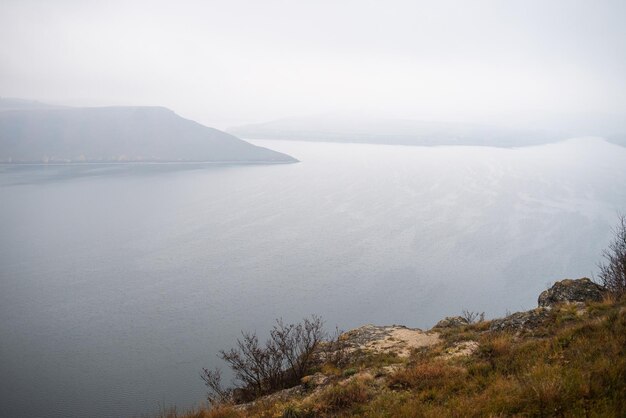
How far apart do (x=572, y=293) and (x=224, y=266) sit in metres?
50.7

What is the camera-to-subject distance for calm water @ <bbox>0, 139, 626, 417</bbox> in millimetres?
33469

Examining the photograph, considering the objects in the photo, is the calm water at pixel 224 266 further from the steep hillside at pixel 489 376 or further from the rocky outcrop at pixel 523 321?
the rocky outcrop at pixel 523 321

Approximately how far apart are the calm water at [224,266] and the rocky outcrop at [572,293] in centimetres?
2543

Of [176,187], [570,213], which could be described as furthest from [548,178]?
[176,187]

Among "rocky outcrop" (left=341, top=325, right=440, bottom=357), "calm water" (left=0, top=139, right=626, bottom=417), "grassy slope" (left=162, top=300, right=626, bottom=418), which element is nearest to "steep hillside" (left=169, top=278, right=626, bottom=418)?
"grassy slope" (left=162, top=300, right=626, bottom=418)

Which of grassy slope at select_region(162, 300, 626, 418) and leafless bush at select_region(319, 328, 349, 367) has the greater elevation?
grassy slope at select_region(162, 300, 626, 418)

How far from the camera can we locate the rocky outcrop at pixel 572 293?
630 inches

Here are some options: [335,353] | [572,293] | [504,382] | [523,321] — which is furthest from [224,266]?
[504,382]

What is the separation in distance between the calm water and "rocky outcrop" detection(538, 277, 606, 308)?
25432 millimetres

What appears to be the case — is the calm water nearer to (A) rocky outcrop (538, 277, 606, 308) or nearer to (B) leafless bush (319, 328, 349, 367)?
(B) leafless bush (319, 328, 349, 367)

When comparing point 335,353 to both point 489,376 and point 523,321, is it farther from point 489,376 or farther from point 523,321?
point 489,376

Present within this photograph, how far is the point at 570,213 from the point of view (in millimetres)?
87438

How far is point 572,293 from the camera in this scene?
16.3 metres

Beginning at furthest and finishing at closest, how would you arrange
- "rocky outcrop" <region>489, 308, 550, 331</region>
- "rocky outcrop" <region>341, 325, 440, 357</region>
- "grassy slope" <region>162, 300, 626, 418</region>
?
"rocky outcrop" <region>341, 325, 440, 357</region>, "rocky outcrop" <region>489, 308, 550, 331</region>, "grassy slope" <region>162, 300, 626, 418</region>
